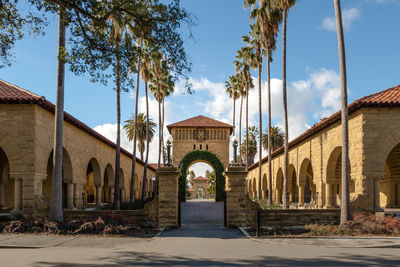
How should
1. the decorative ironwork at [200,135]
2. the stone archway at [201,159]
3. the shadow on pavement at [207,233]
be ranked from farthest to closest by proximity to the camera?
the decorative ironwork at [200,135] < the stone archway at [201,159] < the shadow on pavement at [207,233]

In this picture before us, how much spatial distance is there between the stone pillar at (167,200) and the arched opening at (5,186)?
11.2 meters

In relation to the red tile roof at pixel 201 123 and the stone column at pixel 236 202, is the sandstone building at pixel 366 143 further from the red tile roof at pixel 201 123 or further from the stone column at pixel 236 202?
the red tile roof at pixel 201 123

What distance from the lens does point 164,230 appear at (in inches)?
562

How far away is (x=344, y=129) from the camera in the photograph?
14.2 m

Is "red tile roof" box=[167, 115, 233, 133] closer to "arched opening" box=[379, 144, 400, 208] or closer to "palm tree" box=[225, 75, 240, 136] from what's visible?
"palm tree" box=[225, 75, 240, 136]

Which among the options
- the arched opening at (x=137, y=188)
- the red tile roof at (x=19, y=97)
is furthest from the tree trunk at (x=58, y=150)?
the arched opening at (x=137, y=188)

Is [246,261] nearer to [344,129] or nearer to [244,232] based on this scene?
[244,232]

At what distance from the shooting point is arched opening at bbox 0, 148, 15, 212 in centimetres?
2131

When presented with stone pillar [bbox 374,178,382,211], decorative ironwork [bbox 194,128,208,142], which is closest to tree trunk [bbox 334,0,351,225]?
stone pillar [bbox 374,178,382,211]

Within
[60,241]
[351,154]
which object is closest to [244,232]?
[60,241]

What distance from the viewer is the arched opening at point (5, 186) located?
21312 millimetres

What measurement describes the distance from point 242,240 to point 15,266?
21.7 ft

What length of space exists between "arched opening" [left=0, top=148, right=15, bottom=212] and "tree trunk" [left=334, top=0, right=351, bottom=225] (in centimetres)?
1796

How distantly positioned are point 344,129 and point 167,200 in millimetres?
7566
